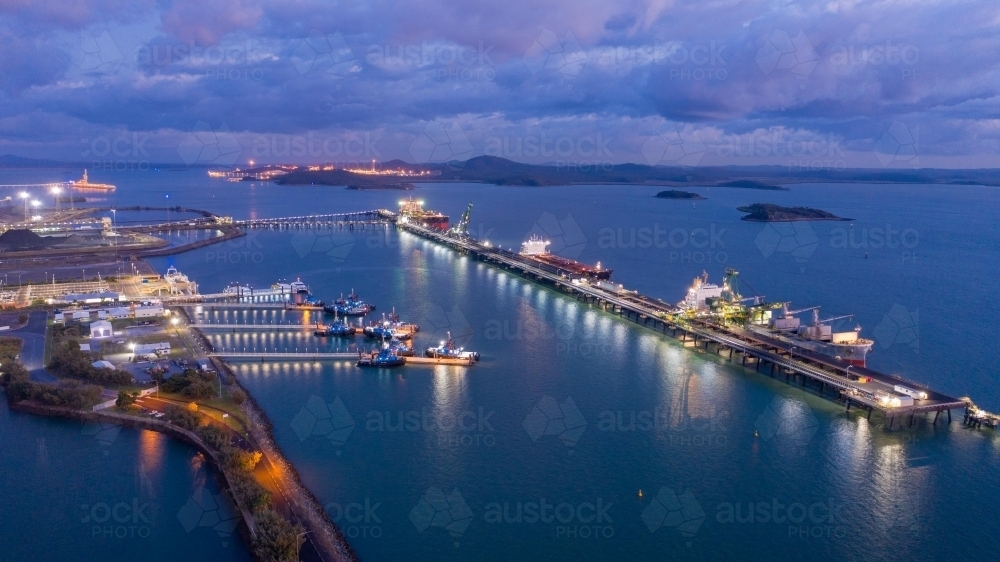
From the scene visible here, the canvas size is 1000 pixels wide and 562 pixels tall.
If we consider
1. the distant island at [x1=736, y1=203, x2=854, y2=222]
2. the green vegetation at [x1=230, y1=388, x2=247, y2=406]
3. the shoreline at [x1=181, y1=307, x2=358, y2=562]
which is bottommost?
the shoreline at [x1=181, y1=307, x2=358, y2=562]

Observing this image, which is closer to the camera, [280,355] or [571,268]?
[280,355]

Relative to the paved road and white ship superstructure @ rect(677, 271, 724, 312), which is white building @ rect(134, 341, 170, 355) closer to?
the paved road

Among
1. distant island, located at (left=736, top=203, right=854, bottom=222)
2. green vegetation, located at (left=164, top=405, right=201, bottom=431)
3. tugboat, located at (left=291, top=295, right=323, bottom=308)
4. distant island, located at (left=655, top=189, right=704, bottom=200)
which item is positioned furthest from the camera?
distant island, located at (left=655, top=189, right=704, bottom=200)

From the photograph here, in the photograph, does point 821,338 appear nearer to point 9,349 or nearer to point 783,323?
point 783,323

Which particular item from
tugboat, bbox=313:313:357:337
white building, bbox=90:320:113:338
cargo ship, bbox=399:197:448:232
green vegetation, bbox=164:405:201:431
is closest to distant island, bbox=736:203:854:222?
cargo ship, bbox=399:197:448:232

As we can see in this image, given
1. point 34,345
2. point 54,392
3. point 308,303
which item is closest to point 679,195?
point 308,303

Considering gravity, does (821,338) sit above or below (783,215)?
below

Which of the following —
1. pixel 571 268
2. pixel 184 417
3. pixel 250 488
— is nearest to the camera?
pixel 250 488
